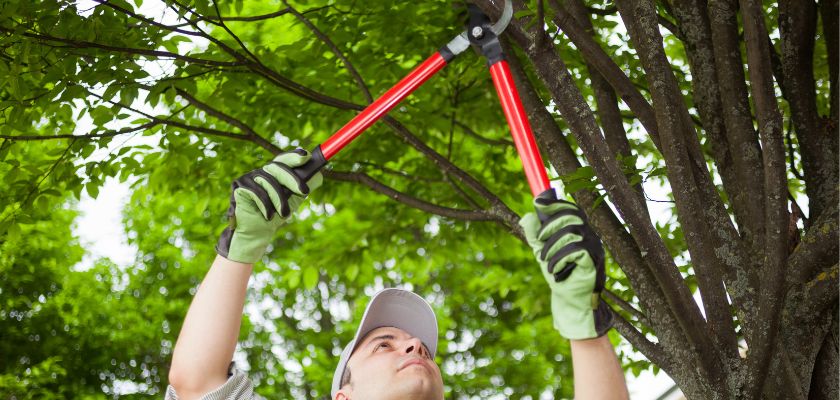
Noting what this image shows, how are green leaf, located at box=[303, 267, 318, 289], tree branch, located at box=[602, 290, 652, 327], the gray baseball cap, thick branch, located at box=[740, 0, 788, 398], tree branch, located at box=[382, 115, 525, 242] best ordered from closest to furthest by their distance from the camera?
thick branch, located at box=[740, 0, 788, 398] → the gray baseball cap → tree branch, located at box=[602, 290, 652, 327] → tree branch, located at box=[382, 115, 525, 242] → green leaf, located at box=[303, 267, 318, 289]

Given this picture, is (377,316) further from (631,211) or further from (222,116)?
(222,116)

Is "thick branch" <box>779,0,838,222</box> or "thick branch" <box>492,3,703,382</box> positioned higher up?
"thick branch" <box>779,0,838,222</box>

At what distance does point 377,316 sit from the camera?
9.45 ft

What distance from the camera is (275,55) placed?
446cm

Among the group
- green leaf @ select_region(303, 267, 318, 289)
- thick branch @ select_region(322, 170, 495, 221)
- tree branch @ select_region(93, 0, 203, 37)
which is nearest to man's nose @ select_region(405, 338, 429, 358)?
thick branch @ select_region(322, 170, 495, 221)

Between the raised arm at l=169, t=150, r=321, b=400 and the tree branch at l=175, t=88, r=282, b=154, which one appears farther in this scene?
the tree branch at l=175, t=88, r=282, b=154

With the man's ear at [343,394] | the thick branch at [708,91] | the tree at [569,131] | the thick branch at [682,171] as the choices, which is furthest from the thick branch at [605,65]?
the man's ear at [343,394]

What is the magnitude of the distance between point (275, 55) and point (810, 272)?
2705mm

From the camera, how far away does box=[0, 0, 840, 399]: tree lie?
2.72 m

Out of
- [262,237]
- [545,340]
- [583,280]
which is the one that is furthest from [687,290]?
[545,340]

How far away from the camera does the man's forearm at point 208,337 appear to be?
7.30 feet

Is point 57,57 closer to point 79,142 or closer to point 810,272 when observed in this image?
point 79,142

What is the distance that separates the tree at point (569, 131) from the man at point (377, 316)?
2.46ft

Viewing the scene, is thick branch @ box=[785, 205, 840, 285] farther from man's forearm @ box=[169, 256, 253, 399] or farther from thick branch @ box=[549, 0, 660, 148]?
man's forearm @ box=[169, 256, 253, 399]
